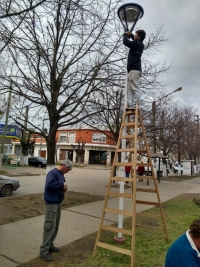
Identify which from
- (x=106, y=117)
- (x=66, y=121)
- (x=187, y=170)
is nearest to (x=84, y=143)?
(x=187, y=170)

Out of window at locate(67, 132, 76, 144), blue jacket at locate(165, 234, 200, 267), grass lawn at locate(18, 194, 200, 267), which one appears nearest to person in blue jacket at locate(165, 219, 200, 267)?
blue jacket at locate(165, 234, 200, 267)

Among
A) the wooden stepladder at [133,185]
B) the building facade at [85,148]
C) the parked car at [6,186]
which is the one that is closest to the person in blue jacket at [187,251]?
the wooden stepladder at [133,185]

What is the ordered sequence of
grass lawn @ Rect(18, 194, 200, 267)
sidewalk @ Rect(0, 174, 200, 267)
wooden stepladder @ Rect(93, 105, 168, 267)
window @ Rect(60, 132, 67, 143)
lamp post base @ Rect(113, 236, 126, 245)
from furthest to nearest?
window @ Rect(60, 132, 67, 143) < lamp post base @ Rect(113, 236, 126, 245) < sidewalk @ Rect(0, 174, 200, 267) < wooden stepladder @ Rect(93, 105, 168, 267) < grass lawn @ Rect(18, 194, 200, 267)

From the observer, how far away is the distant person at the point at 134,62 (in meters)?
4.88

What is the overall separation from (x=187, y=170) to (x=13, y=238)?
30315mm

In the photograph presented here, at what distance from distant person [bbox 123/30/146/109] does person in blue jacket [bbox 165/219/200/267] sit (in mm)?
3327

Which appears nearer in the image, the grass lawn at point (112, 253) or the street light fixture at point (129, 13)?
the grass lawn at point (112, 253)

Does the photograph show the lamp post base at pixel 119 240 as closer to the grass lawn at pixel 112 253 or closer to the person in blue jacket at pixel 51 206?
the grass lawn at pixel 112 253

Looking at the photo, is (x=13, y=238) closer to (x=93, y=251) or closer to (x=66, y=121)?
(x=93, y=251)

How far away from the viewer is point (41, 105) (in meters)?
9.02

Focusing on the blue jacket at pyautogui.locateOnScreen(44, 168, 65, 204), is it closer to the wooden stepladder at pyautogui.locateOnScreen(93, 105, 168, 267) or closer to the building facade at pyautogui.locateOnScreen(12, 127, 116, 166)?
the wooden stepladder at pyautogui.locateOnScreen(93, 105, 168, 267)

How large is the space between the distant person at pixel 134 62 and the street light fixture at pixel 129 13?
414 mm

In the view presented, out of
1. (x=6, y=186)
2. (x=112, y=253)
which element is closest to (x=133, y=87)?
(x=112, y=253)

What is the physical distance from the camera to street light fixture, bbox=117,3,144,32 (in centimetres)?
507
